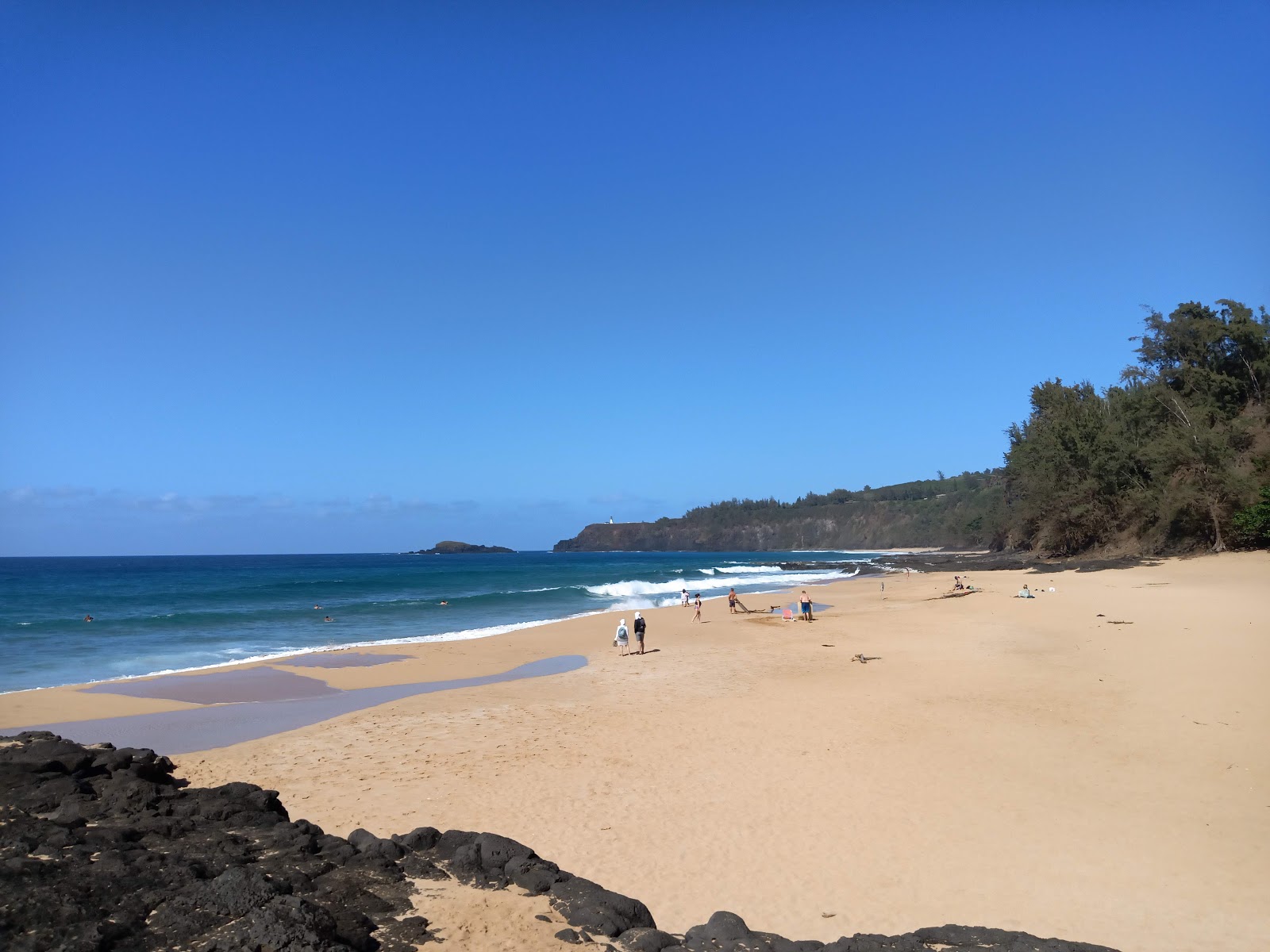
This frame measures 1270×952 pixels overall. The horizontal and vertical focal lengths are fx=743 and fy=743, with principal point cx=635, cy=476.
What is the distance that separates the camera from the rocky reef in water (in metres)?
3.92

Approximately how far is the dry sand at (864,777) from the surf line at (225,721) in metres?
0.67

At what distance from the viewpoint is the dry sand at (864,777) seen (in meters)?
5.89

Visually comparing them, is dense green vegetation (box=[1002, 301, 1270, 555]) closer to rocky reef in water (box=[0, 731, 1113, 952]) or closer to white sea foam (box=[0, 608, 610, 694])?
white sea foam (box=[0, 608, 610, 694])

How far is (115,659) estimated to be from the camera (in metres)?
21.8

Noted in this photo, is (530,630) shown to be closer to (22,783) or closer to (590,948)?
(22,783)

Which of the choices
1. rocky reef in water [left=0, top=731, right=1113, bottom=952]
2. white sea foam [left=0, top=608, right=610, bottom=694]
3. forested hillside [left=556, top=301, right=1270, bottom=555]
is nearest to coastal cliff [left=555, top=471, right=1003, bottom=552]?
forested hillside [left=556, top=301, right=1270, bottom=555]

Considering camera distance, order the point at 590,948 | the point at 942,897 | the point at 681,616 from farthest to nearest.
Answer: the point at 681,616, the point at 942,897, the point at 590,948

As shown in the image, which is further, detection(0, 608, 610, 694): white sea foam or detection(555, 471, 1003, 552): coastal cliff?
detection(555, 471, 1003, 552): coastal cliff

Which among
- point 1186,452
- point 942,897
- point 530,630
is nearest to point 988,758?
point 942,897

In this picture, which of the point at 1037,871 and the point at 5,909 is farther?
the point at 1037,871

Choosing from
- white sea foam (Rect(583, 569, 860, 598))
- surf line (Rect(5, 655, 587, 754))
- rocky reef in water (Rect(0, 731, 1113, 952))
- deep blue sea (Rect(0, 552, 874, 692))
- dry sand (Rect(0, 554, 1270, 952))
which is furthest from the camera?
white sea foam (Rect(583, 569, 860, 598))

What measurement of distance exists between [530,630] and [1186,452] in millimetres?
32662

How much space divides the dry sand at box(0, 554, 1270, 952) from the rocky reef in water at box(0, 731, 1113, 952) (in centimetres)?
47

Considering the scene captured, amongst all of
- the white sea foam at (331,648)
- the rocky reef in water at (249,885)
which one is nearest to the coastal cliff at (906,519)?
the white sea foam at (331,648)
